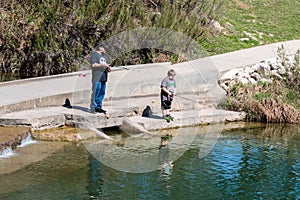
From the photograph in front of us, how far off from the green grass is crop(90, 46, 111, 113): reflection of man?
11430 millimetres

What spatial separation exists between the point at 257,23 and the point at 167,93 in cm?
1804

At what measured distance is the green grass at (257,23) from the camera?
27.7m

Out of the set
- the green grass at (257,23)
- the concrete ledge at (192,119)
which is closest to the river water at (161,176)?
the concrete ledge at (192,119)

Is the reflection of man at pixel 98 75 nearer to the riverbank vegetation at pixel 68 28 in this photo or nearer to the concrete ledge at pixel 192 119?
the concrete ledge at pixel 192 119

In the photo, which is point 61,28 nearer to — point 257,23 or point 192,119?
point 192,119

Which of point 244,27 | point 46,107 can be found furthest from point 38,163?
point 244,27

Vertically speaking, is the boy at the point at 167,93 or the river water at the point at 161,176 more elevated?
the boy at the point at 167,93

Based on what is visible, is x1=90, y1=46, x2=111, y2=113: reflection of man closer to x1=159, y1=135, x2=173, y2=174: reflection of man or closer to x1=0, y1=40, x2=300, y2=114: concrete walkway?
x1=0, y1=40, x2=300, y2=114: concrete walkway

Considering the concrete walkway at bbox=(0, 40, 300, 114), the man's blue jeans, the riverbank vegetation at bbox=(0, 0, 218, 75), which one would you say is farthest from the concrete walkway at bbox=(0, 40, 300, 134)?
the riverbank vegetation at bbox=(0, 0, 218, 75)

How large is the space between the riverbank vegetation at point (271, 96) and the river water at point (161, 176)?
2.88 metres

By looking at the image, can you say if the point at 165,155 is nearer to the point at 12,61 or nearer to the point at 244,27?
the point at 12,61

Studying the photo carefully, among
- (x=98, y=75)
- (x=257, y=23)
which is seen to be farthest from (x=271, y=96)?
(x=257, y=23)

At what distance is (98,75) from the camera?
1443 centimetres

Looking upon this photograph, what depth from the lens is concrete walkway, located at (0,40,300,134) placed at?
14.9 metres
